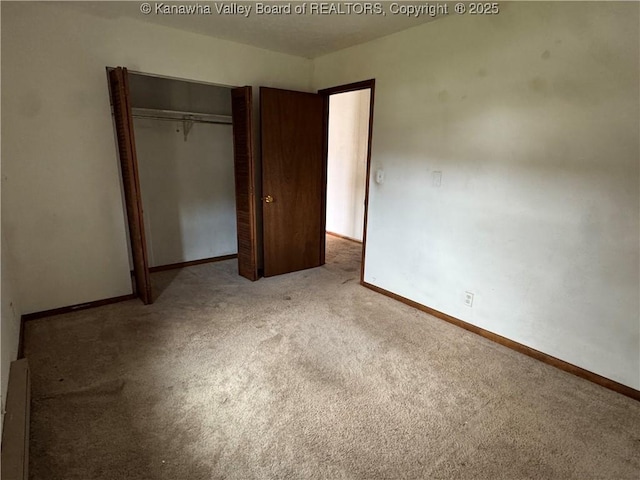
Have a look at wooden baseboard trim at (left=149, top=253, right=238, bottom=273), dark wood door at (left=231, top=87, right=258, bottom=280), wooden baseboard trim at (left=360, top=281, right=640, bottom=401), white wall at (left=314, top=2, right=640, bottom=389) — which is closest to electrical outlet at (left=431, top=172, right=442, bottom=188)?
white wall at (left=314, top=2, right=640, bottom=389)

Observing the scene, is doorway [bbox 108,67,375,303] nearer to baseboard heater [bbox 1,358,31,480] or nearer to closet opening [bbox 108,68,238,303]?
closet opening [bbox 108,68,238,303]

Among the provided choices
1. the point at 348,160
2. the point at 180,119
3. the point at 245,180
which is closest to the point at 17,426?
the point at 245,180

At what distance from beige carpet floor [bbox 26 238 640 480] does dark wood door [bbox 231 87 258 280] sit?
0.87 m

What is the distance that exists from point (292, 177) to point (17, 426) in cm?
295

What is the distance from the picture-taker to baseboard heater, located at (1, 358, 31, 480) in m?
1.39

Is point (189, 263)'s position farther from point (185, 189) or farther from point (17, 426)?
point (17, 426)

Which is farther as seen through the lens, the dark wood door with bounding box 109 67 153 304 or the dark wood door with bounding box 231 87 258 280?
the dark wood door with bounding box 231 87 258 280

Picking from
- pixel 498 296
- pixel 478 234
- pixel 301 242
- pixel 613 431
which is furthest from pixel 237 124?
pixel 613 431

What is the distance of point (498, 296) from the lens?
8.68 ft

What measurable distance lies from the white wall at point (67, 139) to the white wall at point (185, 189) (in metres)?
0.90

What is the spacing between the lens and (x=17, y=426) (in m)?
1.58

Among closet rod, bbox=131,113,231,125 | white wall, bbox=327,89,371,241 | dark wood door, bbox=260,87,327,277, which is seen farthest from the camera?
white wall, bbox=327,89,371,241

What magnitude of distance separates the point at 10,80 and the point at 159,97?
148 centimetres

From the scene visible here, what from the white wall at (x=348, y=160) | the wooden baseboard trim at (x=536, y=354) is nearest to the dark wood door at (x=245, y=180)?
the wooden baseboard trim at (x=536, y=354)
